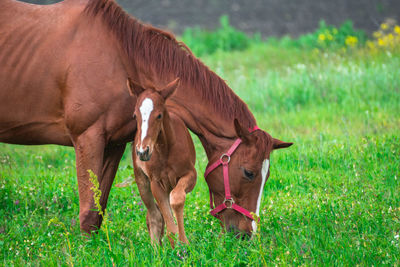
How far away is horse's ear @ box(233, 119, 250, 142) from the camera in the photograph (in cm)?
444

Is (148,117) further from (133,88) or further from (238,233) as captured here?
(238,233)

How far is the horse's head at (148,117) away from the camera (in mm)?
3699

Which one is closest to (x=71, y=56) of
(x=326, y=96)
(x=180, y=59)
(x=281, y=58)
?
(x=180, y=59)

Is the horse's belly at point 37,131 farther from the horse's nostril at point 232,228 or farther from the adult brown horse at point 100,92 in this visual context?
the horse's nostril at point 232,228

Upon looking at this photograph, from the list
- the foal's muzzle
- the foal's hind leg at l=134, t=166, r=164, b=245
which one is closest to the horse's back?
the foal's hind leg at l=134, t=166, r=164, b=245

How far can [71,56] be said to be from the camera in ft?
14.9

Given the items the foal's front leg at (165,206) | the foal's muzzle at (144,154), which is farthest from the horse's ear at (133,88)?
the foal's front leg at (165,206)

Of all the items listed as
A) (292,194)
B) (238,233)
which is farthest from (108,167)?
(292,194)

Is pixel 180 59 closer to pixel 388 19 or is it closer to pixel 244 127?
pixel 244 127

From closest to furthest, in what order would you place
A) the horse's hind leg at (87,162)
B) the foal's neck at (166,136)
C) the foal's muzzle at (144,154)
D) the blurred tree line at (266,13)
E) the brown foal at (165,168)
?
1. the foal's muzzle at (144,154)
2. the brown foal at (165,168)
3. the foal's neck at (166,136)
4. the horse's hind leg at (87,162)
5. the blurred tree line at (266,13)

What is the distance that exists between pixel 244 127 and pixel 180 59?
2.74 ft

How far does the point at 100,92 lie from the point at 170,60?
687 mm

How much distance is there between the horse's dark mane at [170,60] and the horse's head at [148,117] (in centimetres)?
57

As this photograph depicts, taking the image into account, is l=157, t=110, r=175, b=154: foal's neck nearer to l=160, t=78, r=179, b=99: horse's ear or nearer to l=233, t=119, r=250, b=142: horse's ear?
l=160, t=78, r=179, b=99: horse's ear
